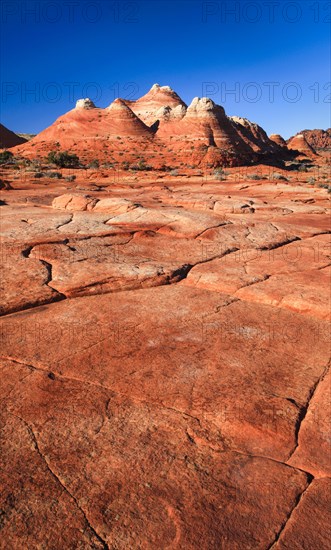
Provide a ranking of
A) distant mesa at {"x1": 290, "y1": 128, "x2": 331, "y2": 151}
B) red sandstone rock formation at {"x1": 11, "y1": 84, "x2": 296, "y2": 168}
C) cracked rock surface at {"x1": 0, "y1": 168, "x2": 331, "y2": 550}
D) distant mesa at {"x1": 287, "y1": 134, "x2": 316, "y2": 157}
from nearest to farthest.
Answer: cracked rock surface at {"x1": 0, "y1": 168, "x2": 331, "y2": 550} < red sandstone rock formation at {"x1": 11, "y1": 84, "x2": 296, "y2": 168} < distant mesa at {"x1": 287, "y1": 134, "x2": 316, "y2": 157} < distant mesa at {"x1": 290, "y1": 128, "x2": 331, "y2": 151}

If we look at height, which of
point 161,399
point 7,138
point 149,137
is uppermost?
point 7,138

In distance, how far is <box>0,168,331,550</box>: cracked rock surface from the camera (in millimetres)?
1999

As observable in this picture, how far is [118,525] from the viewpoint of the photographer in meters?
1.94

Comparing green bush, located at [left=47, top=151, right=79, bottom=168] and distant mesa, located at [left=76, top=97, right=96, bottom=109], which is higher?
distant mesa, located at [left=76, top=97, right=96, bottom=109]

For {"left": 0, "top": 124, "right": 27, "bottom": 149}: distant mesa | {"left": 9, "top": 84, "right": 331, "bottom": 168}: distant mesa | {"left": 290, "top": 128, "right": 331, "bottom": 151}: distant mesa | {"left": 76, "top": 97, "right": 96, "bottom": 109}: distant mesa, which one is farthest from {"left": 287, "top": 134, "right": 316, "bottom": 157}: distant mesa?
{"left": 290, "top": 128, "right": 331, "bottom": 151}: distant mesa

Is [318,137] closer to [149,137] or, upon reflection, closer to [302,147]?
[302,147]

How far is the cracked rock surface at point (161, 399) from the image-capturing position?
200cm

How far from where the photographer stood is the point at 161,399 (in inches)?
114

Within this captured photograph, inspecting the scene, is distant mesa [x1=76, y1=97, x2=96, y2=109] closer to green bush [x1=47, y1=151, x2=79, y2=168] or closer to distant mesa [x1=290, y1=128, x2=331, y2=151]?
green bush [x1=47, y1=151, x2=79, y2=168]

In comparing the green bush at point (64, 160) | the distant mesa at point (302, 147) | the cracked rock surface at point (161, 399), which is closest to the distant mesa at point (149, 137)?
the green bush at point (64, 160)

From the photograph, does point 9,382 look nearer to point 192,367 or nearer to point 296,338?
point 192,367

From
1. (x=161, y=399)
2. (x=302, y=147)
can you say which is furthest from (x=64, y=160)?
(x=302, y=147)

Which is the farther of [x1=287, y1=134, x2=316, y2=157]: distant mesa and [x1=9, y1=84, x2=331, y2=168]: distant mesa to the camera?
[x1=287, y1=134, x2=316, y2=157]: distant mesa

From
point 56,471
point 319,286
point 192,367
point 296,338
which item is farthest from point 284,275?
point 56,471
